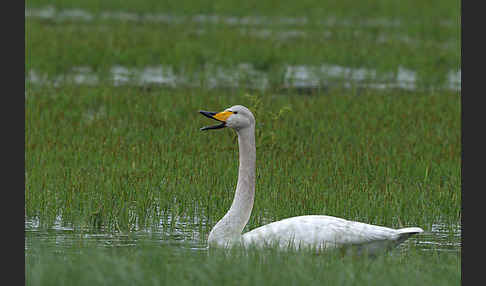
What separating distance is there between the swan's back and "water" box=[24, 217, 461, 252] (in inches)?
37.9

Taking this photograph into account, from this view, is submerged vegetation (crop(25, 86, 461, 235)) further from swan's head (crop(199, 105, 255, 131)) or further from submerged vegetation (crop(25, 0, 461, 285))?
swan's head (crop(199, 105, 255, 131))

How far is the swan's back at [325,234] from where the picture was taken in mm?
8602

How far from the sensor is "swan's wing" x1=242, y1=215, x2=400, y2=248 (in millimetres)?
8609

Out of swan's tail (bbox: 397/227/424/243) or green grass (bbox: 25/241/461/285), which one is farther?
swan's tail (bbox: 397/227/424/243)

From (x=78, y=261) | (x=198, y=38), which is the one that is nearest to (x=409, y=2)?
(x=198, y=38)

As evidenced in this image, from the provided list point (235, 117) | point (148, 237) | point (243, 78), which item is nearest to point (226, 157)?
point (148, 237)

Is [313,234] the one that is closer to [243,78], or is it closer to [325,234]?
[325,234]

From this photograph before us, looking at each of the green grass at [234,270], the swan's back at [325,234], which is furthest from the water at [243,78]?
the green grass at [234,270]

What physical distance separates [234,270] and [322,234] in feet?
5.25

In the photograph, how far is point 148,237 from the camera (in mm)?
9875

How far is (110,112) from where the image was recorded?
663 inches

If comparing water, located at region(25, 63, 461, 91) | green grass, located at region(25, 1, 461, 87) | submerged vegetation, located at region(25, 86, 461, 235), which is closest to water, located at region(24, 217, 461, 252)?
submerged vegetation, located at region(25, 86, 461, 235)

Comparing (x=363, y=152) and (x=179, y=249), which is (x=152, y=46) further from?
(x=179, y=249)

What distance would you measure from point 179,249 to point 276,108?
8.91 metres
